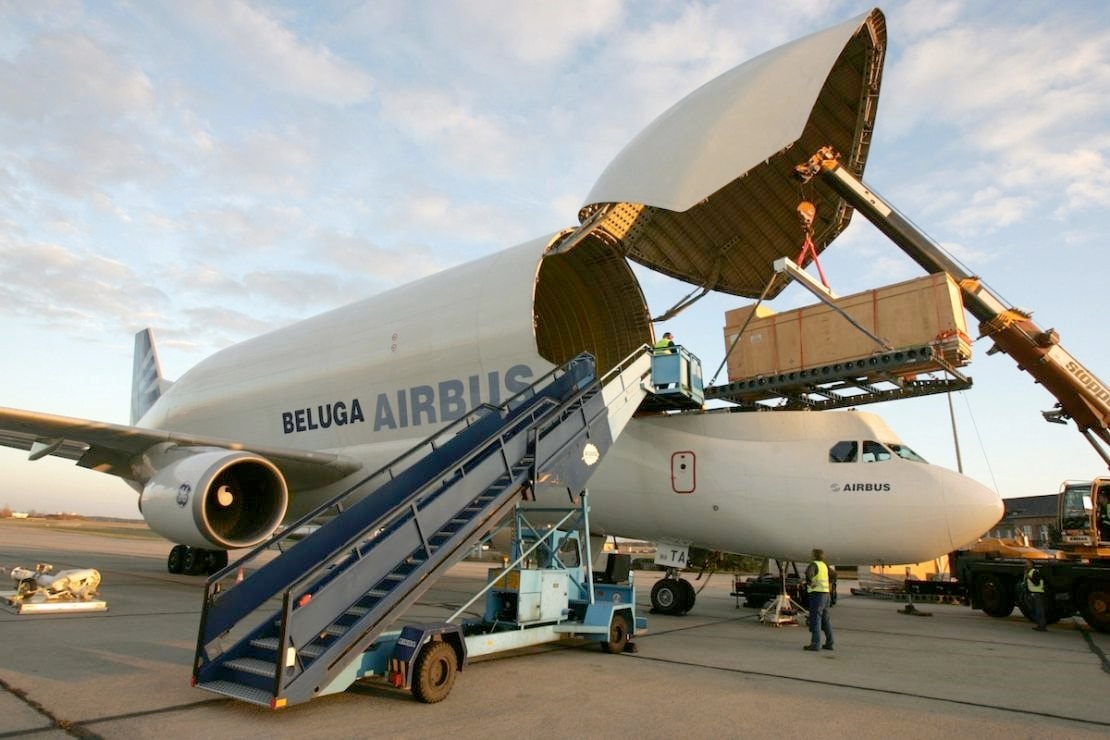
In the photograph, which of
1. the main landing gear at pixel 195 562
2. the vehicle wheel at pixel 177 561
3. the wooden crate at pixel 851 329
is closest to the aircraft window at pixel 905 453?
the wooden crate at pixel 851 329

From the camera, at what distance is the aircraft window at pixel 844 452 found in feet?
32.9

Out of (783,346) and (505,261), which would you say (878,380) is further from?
(505,261)

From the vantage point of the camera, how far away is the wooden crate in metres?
9.52

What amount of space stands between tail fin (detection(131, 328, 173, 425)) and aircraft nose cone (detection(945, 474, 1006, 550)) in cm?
2429

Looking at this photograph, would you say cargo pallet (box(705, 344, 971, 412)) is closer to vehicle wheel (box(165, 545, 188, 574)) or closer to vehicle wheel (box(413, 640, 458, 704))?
vehicle wheel (box(413, 640, 458, 704))

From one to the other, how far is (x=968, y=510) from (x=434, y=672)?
7452 millimetres

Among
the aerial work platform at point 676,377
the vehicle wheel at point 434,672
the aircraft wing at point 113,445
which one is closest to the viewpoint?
the vehicle wheel at point 434,672

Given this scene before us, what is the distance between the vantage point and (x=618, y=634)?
7.90 meters

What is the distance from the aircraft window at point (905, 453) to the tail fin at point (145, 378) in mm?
23485

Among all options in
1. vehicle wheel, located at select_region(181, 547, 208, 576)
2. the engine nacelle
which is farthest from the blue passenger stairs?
vehicle wheel, located at select_region(181, 547, 208, 576)

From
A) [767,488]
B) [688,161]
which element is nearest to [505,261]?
[688,161]

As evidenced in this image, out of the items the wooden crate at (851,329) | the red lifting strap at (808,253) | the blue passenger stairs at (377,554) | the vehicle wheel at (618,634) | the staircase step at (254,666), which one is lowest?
the vehicle wheel at (618,634)

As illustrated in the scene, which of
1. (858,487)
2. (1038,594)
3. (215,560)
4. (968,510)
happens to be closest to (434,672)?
(858,487)

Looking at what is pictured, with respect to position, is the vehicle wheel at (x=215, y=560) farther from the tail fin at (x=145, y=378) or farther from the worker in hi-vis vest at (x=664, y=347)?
the worker in hi-vis vest at (x=664, y=347)
